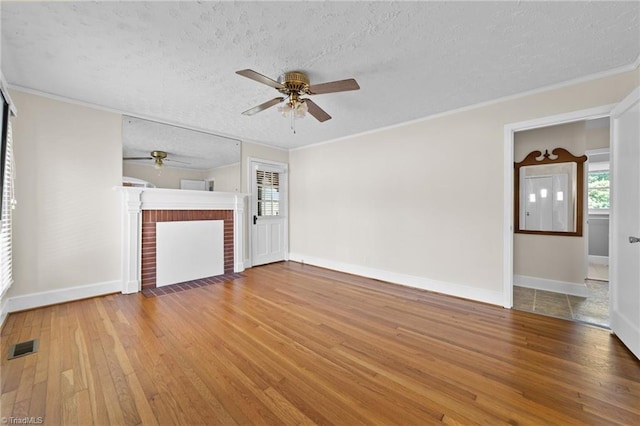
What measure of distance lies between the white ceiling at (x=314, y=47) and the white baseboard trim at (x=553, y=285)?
272cm

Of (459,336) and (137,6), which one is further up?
(137,6)

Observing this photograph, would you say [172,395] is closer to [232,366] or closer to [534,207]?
[232,366]

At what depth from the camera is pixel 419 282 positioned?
12.4ft

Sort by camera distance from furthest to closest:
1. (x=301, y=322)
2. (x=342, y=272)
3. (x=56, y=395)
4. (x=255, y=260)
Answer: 1. (x=255, y=260)
2. (x=342, y=272)
3. (x=301, y=322)
4. (x=56, y=395)

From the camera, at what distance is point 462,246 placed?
339cm

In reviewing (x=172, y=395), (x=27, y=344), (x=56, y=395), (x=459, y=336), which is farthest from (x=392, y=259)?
(x=27, y=344)

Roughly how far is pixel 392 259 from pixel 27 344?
4173 mm

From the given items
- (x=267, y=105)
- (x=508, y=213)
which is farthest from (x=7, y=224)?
(x=508, y=213)

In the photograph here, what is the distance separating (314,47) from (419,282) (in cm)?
331

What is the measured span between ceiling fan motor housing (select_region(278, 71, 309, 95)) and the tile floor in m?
3.48

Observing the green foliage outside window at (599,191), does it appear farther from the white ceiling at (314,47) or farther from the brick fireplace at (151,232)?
the brick fireplace at (151,232)

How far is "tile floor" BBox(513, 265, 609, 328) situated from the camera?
276 cm

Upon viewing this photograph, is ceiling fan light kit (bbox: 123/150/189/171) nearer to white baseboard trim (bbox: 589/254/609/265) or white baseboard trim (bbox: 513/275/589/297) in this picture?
white baseboard trim (bbox: 513/275/589/297)

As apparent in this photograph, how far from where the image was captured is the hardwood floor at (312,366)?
1.46 meters
